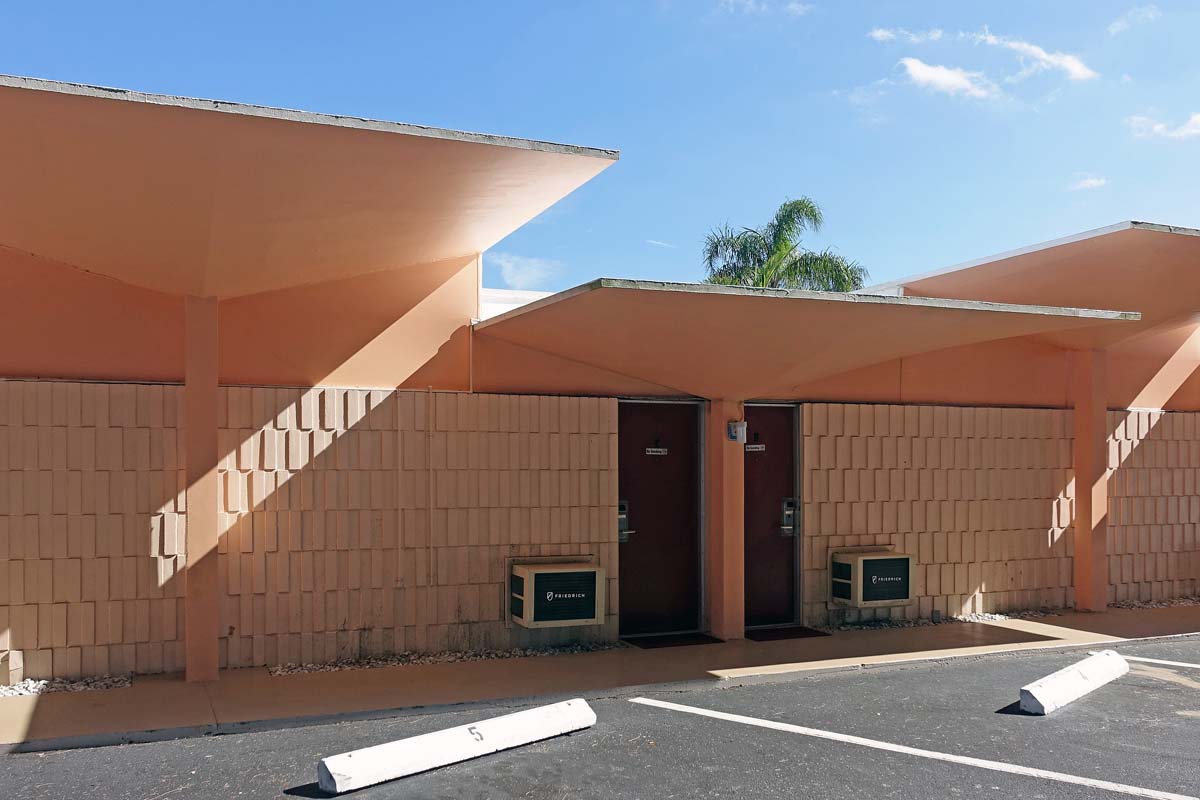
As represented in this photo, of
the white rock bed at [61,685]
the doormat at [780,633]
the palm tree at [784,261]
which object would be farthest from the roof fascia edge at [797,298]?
the palm tree at [784,261]

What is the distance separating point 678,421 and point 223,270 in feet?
14.0

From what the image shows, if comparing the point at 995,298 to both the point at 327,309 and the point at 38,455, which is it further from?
the point at 38,455

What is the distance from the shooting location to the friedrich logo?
27.6 feet

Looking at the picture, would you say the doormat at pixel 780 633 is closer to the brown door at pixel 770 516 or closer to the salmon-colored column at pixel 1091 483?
the brown door at pixel 770 516

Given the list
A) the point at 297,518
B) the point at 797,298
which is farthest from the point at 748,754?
the point at 297,518

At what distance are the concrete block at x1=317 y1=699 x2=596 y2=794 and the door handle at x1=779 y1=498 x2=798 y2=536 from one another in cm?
403

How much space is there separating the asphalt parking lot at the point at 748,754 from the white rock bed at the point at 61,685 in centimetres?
143

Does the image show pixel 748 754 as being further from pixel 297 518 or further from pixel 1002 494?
pixel 1002 494

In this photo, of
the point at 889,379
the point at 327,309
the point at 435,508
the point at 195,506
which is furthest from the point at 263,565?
the point at 889,379

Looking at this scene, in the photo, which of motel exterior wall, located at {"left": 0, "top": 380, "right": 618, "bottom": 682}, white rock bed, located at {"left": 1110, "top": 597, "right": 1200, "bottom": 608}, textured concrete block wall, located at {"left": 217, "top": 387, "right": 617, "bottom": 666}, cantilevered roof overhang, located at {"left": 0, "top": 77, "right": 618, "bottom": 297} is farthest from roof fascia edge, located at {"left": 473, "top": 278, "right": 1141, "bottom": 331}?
white rock bed, located at {"left": 1110, "top": 597, "right": 1200, "bottom": 608}

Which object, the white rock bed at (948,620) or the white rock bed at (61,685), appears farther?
the white rock bed at (948,620)

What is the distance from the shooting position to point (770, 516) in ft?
32.6

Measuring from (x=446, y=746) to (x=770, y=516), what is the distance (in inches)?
198

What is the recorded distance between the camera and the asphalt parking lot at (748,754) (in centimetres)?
521
